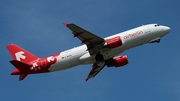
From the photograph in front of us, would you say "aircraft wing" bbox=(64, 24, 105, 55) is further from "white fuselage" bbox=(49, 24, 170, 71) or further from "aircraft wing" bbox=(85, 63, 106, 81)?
"aircraft wing" bbox=(85, 63, 106, 81)

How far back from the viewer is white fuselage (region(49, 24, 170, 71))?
2638 inches

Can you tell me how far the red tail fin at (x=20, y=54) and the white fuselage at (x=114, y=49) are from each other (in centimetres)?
500

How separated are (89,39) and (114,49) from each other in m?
4.74

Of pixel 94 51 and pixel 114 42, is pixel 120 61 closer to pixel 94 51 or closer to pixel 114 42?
pixel 94 51

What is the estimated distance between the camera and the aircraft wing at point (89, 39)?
2481 inches

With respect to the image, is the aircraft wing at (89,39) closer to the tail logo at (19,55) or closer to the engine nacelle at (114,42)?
the engine nacelle at (114,42)

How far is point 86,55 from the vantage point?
67.9m

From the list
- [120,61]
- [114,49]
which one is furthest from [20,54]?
[120,61]

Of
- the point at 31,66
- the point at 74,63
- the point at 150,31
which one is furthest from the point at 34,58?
the point at 150,31

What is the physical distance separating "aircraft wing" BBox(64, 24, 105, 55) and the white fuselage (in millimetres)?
1077

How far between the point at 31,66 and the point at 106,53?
A: 13.5 m

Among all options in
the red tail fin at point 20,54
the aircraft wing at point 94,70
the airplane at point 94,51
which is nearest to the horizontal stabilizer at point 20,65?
the airplane at point 94,51

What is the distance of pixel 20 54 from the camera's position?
2854 inches

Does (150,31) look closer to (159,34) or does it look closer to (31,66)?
(159,34)
